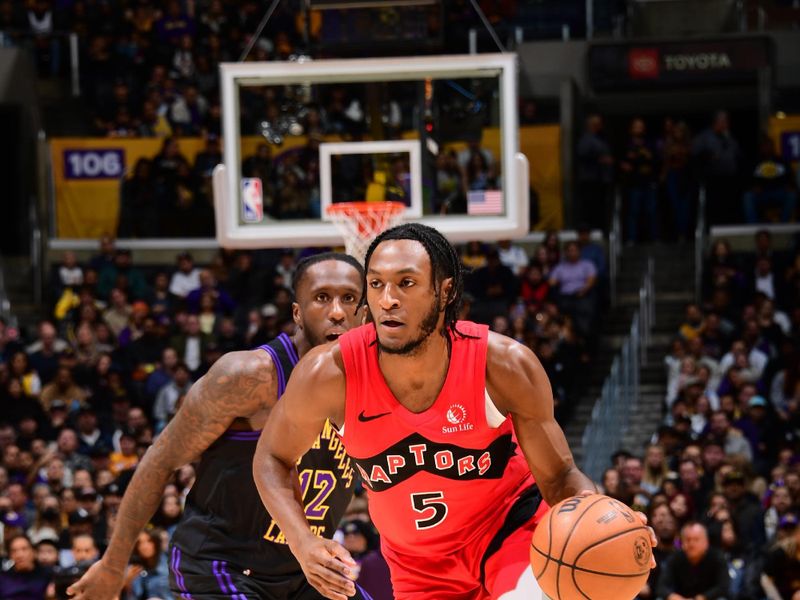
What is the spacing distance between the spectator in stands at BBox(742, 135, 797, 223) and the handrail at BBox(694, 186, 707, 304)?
0.56 m

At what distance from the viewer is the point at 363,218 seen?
9914mm

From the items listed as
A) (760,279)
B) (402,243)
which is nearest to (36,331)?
(760,279)

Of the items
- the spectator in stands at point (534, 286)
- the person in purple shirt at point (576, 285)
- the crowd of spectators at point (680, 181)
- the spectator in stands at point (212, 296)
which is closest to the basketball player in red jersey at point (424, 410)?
the person in purple shirt at point (576, 285)

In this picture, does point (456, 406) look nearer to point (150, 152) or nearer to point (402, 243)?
point (402, 243)

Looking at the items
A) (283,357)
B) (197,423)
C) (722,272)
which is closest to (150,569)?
(197,423)

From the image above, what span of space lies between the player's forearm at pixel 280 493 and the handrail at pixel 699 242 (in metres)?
12.4

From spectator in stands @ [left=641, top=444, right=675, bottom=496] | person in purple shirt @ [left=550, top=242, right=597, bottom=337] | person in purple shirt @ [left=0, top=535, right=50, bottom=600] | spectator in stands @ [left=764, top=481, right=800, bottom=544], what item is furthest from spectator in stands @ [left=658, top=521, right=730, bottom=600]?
person in purple shirt @ [left=550, top=242, right=597, bottom=337]

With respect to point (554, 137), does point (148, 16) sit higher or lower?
higher

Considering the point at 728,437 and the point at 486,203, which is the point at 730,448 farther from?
the point at 486,203

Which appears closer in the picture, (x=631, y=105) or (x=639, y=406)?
(x=639, y=406)

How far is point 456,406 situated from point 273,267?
463 inches

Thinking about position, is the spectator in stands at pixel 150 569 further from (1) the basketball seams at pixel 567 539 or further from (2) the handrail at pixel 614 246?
(2) the handrail at pixel 614 246

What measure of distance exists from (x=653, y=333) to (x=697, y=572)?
630 centimetres

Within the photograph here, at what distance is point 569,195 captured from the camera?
60.1ft
